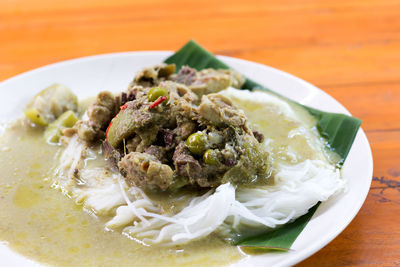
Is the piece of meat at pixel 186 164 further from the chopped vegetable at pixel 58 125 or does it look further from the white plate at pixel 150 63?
the chopped vegetable at pixel 58 125

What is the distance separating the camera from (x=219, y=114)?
4477mm

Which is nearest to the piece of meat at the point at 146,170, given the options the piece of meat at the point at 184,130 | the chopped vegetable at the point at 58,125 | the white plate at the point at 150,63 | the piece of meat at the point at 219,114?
the piece of meat at the point at 184,130

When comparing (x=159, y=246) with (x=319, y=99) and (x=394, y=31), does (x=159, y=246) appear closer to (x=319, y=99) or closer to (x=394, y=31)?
(x=319, y=99)

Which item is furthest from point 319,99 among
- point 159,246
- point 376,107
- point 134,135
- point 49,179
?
point 49,179

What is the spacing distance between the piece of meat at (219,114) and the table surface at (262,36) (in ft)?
6.41

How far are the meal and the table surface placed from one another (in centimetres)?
130

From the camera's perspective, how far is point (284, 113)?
5660 mm

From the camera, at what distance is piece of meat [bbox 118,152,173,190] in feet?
14.0

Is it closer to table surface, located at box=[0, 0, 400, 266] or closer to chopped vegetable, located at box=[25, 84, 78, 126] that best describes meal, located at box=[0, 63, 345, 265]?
chopped vegetable, located at box=[25, 84, 78, 126]

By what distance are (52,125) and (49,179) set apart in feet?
3.50

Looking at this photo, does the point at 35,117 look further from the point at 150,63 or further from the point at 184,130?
the point at 184,130

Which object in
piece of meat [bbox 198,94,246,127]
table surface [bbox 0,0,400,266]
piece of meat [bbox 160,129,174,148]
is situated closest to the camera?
piece of meat [bbox 198,94,246,127]

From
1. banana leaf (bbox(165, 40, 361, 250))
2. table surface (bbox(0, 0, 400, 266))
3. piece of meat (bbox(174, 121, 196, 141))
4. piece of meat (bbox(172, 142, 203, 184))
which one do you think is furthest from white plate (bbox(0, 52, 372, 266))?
piece of meat (bbox(174, 121, 196, 141))

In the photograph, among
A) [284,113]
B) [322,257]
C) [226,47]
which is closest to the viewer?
[322,257]
